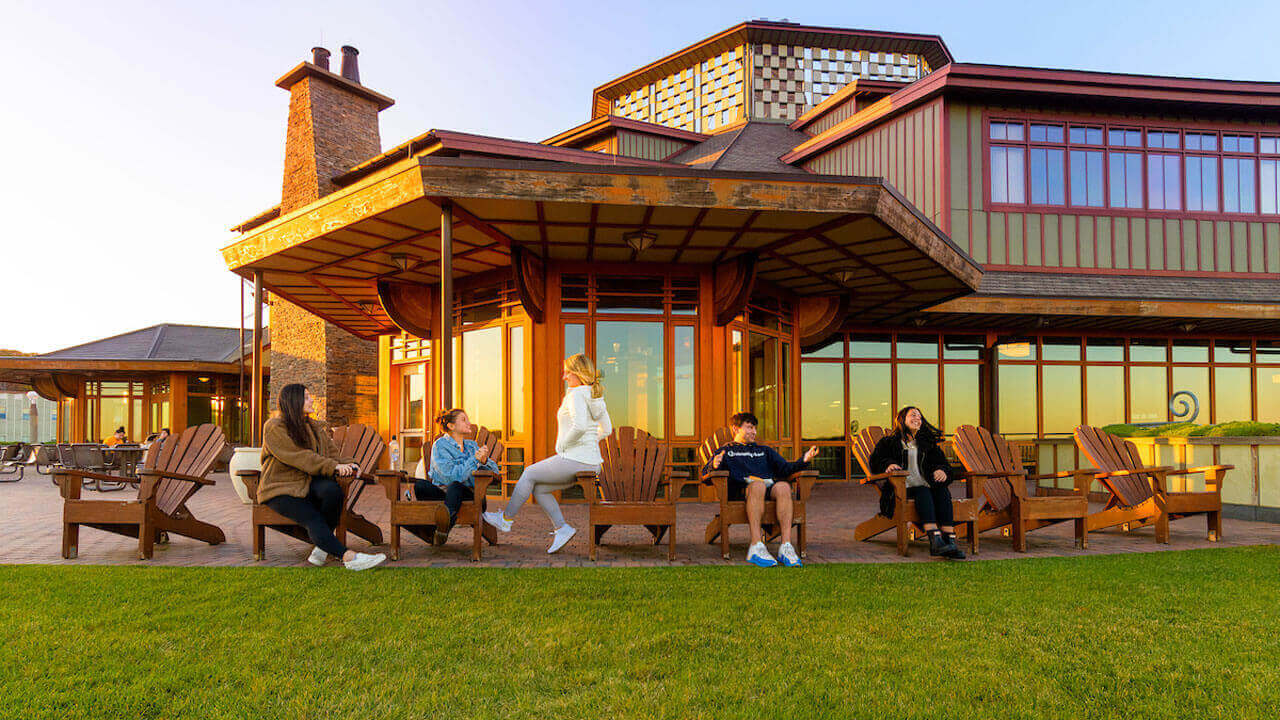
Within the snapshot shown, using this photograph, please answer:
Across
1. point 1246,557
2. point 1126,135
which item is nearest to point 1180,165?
point 1126,135

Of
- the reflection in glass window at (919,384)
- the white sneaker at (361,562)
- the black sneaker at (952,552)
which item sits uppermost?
the reflection in glass window at (919,384)

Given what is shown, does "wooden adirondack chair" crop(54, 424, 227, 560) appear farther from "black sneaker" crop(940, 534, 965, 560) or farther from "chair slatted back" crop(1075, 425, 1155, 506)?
"chair slatted back" crop(1075, 425, 1155, 506)

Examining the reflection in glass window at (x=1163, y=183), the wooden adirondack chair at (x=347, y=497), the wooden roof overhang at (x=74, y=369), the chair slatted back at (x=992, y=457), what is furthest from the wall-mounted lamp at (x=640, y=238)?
the wooden roof overhang at (x=74, y=369)

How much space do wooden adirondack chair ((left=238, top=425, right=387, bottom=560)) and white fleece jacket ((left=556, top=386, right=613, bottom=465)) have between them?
1.38 meters

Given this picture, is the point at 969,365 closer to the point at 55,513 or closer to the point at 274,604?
the point at 274,604

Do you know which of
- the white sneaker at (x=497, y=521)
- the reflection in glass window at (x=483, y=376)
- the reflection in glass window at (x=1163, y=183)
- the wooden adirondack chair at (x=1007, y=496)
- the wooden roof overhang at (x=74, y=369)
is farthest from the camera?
the wooden roof overhang at (x=74, y=369)

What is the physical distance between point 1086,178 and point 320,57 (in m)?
18.4

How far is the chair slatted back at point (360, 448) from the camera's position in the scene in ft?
18.7

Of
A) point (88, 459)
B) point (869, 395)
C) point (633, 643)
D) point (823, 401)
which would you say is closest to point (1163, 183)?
point (869, 395)

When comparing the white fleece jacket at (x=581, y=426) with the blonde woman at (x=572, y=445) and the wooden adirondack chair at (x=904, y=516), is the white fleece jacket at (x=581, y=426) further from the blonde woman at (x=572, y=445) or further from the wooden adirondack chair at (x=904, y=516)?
the wooden adirondack chair at (x=904, y=516)

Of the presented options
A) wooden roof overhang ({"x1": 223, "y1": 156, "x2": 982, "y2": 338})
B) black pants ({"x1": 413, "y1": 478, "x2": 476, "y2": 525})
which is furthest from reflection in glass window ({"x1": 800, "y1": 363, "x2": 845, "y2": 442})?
black pants ({"x1": 413, "y1": 478, "x2": 476, "y2": 525})

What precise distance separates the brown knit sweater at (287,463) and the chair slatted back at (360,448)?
2.25 ft

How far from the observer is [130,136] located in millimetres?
12805

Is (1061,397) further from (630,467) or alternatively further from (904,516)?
(630,467)
